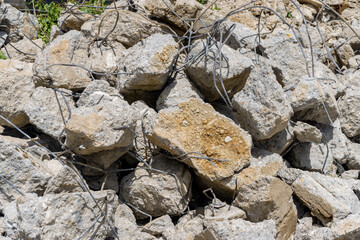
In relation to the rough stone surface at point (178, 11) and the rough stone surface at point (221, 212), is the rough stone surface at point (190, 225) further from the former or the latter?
the rough stone surface at point (178, 11)

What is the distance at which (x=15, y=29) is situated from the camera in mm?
3973

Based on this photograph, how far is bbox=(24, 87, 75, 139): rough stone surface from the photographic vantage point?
9.45ft

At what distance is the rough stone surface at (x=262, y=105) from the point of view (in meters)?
2.97

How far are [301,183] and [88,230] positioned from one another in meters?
1.53

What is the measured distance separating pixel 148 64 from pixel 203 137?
0.66 metres

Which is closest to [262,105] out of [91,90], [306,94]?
[306,94]

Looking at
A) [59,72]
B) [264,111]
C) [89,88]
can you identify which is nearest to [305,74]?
[264,111]

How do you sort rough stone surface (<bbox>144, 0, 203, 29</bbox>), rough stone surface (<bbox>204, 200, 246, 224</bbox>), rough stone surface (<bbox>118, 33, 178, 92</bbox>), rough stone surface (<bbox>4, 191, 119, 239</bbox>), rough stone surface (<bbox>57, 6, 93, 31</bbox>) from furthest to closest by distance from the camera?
rough stone surface (<bbox>57, 6, 93, 31</bbox>) → rough stone surface (<bbox>144, 0, 203, 29</bbox>) → rough stone surface (<bbox>118, 33, 178, 92</bbox>) → rough stone surface (<bbox>204, 200, 246, 224</bbox>) → rough stone surface (<bbox>4, 191, 119, 239</bbox>)

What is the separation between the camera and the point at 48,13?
4.54 m

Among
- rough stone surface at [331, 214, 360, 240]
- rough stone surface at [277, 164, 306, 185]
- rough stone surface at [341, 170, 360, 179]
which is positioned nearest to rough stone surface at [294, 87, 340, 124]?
rough stone surface at [341, 170, 360, 179]

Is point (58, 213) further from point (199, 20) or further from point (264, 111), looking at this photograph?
point (199, 20)

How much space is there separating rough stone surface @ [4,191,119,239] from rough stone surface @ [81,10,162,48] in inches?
59.5

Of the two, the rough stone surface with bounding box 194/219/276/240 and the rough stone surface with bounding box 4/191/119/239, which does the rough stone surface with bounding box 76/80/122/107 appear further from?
the rough stone surface with bounding box 194/219/276/240

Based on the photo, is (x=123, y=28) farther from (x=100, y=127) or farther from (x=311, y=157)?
(x=311, y=157)
